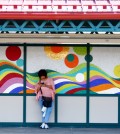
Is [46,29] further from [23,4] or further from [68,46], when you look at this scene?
[68,46]

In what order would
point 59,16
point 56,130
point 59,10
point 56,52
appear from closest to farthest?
point 59,16 → point 59,10 → point 56,130 → point 56,52

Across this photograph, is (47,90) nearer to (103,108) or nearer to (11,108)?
(11,108)

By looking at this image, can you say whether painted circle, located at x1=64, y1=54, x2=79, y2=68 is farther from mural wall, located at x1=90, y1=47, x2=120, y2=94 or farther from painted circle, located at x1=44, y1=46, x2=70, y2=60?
mural wall, located at x1=90, y1=47, x2=120, y2=94

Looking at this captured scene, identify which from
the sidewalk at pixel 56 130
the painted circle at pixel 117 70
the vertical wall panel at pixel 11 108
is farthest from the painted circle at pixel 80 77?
the vertical wall panel at pixel 11 108

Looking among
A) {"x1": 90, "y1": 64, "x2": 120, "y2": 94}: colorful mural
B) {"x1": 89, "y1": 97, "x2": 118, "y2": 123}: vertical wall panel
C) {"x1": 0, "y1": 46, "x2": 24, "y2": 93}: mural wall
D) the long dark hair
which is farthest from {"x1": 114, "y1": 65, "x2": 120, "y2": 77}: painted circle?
{"x1": 0, "y1": 46, "x2": 24, "y2": 93}: mural wall

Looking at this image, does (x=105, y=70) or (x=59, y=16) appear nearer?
(x=59, y=16)

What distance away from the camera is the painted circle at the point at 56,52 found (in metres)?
13.5

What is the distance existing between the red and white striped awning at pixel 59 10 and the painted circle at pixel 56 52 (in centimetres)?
188

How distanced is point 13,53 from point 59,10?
Answer: 98.3 inches

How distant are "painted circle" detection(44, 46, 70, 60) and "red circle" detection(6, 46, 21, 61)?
0.70 meters

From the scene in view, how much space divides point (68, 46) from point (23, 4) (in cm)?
226

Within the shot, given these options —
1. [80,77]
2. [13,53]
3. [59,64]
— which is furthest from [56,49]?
[13,53]

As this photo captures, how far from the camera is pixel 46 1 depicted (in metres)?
12.0

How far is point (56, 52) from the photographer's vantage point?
1348 centimetres
